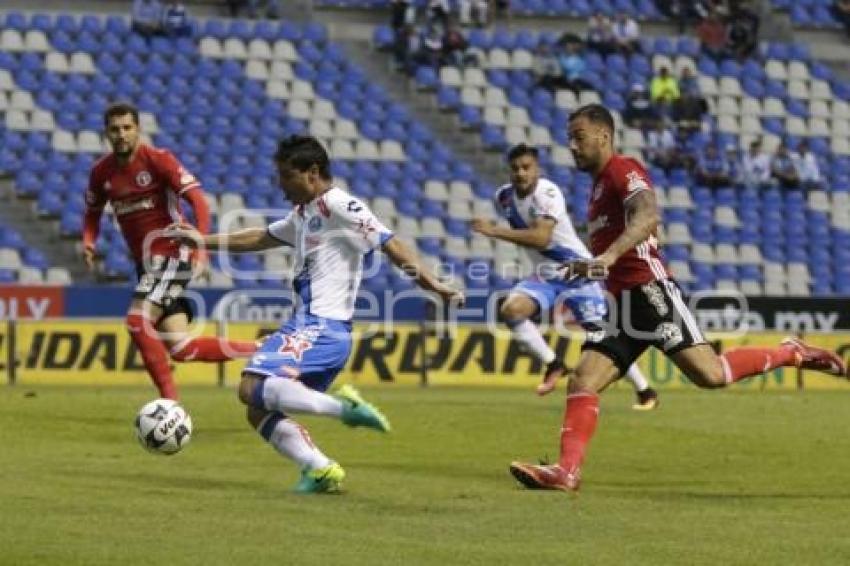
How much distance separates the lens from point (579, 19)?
1658 inches

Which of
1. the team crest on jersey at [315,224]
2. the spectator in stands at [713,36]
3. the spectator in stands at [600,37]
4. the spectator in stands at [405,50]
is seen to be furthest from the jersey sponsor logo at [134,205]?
the spectator in stands at [713,36]

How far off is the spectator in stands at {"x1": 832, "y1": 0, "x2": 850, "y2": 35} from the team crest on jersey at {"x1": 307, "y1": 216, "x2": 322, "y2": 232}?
33204 mm

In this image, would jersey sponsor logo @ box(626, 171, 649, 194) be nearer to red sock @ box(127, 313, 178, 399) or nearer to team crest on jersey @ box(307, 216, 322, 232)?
team crest on jersey @ box(307, 216, 322, 232)

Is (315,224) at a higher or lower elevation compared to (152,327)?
higher

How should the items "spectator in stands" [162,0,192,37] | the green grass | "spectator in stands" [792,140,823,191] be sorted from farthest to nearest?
1. "spectator in stands" [792,140,823,191]
2. "spectator in stands" [162,0,192,37]
3. the green grass

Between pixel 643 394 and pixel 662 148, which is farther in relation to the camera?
pixel 662 148

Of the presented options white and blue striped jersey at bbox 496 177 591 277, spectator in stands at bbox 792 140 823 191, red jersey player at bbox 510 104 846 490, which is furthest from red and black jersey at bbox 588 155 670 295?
spectator in stands at bbox 792 140 823 191

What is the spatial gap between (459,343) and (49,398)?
27.8 feet

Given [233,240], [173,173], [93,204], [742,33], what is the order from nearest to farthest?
[233,240] → [173,173] → [93,204] → [742,33]

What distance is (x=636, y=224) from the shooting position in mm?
12391

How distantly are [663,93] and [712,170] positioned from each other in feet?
6.27

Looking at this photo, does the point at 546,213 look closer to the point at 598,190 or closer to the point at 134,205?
the point at 134,205

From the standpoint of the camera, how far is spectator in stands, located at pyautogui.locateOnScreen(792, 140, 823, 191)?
40.3 m

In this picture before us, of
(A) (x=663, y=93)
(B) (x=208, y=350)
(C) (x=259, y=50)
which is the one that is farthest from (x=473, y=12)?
(B) (x=208, y=350)
